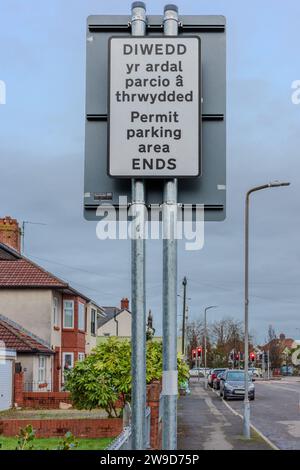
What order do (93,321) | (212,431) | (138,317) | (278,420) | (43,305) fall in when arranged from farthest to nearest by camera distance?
(93,321) → (43,305) → (278,420) → (212,431) → (138,317)

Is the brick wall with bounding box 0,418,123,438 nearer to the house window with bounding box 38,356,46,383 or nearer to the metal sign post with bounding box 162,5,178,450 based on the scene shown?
the metal sign post with bounding box 162,5,178,450


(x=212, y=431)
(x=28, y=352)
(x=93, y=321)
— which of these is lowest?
(x=212, y=431)

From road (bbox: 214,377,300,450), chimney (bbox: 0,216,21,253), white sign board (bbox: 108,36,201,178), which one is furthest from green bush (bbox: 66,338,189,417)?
chimney (bbox: 0,216,21,253)

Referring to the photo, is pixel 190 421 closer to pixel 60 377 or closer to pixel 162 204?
pixel 60 377

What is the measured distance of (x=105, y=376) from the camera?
21.3m

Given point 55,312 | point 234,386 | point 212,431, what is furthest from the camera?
point 234,386

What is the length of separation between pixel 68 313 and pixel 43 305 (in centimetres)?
404

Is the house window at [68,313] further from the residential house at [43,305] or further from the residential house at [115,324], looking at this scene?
the residential house at [115,324]

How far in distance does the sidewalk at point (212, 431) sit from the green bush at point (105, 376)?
7.52ft

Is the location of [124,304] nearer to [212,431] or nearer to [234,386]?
[234,386]

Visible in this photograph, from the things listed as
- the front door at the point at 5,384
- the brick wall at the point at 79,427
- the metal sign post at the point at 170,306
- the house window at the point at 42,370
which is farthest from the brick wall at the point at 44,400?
the metal sign post at the point at 170,306

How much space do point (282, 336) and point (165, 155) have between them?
18258cm

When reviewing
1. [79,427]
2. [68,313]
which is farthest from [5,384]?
[79,427]
